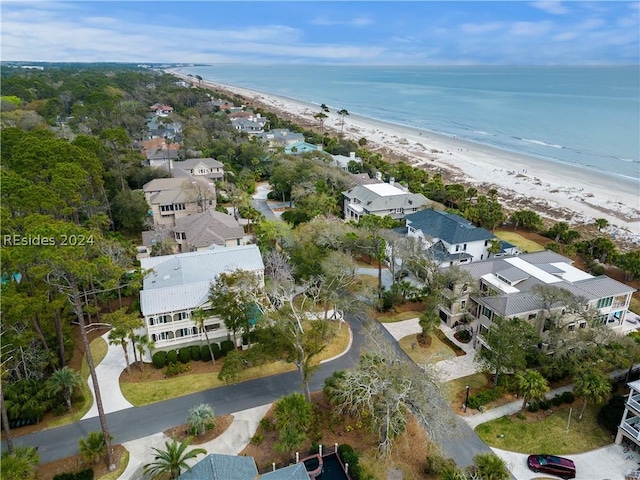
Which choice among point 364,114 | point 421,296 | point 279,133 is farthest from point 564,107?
point 421,296

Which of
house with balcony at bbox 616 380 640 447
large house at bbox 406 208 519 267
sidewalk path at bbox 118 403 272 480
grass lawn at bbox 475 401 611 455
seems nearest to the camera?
sidewalk path at bbox 118 403 272 480

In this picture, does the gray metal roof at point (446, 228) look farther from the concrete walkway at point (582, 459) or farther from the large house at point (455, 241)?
the concrete walkway at point (582, 459)

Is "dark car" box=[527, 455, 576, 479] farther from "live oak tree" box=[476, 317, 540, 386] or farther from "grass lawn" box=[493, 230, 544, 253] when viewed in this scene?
"grass lawn" box=[493, 230, 544, 253]

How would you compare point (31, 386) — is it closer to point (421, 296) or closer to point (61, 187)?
point (61, 187)

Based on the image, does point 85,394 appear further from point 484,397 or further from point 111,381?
point 484,397

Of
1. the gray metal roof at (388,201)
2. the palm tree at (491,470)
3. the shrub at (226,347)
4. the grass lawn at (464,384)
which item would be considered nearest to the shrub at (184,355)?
the shrub at (226,347)

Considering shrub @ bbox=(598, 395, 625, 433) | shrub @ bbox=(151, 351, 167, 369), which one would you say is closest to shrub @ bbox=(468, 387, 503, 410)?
shrub @ bbox=(598, 395, 625, 433)
